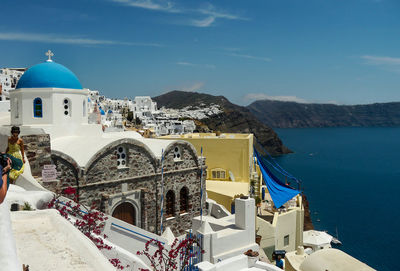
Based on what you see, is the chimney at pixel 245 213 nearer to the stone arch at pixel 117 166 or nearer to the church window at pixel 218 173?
the stone arch at pixel 117 166

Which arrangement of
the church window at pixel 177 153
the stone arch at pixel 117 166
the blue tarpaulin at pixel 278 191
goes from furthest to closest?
the blue tarpaulin at pixel 278 191 < the church window at pixel 177 153 < the stone arch at pixel 117 166

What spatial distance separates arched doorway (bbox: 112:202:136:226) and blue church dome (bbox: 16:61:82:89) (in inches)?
262

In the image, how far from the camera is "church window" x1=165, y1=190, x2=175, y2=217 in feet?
51.9

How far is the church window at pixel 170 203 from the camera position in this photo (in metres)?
15.8

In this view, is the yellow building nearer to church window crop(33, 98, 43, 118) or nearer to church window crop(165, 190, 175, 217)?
church window crop(165, 190, 175, 217)

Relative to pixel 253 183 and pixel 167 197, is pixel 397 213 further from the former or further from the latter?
pixel 167 197

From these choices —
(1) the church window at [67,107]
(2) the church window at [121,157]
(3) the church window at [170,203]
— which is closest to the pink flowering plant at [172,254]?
(2) the church window at [121,157]

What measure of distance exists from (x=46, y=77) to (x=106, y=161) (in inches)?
223

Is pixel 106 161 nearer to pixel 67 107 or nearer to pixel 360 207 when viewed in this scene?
pixel 67 107

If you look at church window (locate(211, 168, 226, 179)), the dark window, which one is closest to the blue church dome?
church window (locate(211, 168, 226, 179))

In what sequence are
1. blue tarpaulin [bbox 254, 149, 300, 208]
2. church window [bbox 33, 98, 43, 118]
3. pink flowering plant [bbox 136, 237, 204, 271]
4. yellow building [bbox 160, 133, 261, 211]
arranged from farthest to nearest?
1. yellow building [bbox 160, 133, 261, 211]
2. blue tarpaulin [bbox 254, 149, 300, 208]
3. church window [bbox 33, 98, 43, 118]
4. pink flowering plant [bbox 136, 237, 204, 271]

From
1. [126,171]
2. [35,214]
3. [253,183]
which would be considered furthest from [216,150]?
[35,214]

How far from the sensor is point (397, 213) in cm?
4484

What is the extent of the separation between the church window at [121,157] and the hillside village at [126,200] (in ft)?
0.17
